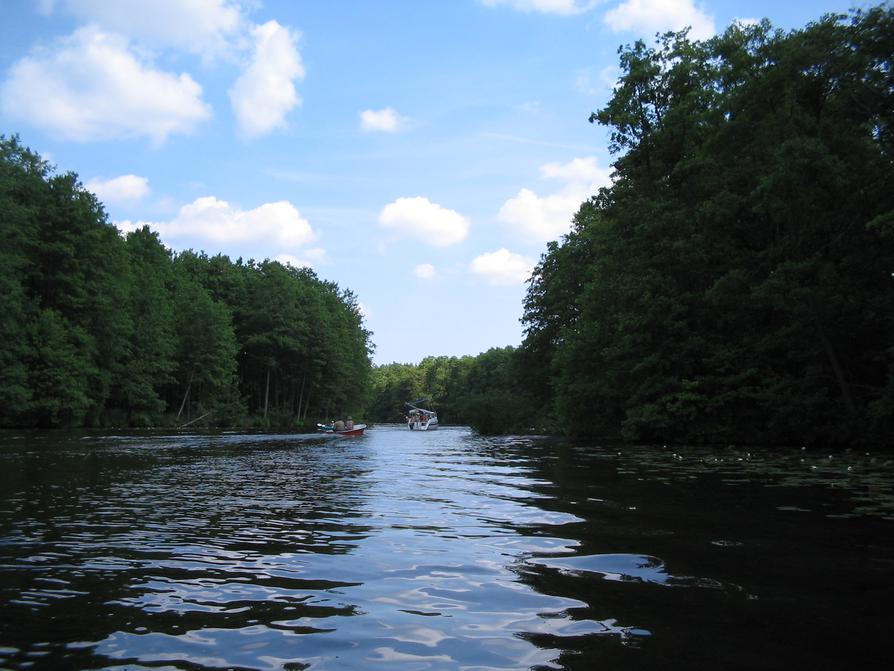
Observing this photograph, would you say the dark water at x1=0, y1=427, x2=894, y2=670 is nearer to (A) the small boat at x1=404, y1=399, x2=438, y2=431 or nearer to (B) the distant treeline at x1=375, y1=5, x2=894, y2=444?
(B) the distant treeline at x1=375, y1=5, x2=894, y2=444

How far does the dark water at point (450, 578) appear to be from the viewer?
3.84m

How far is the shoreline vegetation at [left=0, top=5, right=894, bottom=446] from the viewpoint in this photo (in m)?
23.8

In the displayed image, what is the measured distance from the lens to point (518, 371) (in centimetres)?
6100

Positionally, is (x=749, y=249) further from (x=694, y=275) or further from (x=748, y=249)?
(x=694, y=275)

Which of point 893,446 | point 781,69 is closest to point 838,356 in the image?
point 893,446

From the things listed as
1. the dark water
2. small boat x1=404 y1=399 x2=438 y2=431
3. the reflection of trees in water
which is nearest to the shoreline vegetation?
the dark water

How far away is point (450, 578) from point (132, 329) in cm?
5939

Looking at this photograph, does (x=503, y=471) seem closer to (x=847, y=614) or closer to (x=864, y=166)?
(x=847, y=614)

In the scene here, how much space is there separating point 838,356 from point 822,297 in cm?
386

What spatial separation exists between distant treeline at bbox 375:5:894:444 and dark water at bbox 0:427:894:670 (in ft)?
47.9

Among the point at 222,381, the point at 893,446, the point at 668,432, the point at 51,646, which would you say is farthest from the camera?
the point at 222,381

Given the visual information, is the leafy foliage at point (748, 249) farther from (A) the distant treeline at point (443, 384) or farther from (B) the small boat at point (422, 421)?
(B) the small boat at point (422, 421)

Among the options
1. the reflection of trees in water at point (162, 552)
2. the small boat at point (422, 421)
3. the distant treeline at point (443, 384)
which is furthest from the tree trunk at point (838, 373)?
the small boat at point (422, 421)

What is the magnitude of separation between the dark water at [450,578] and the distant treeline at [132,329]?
4053 centimetres
